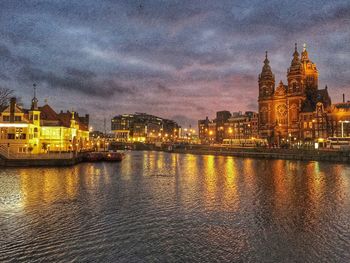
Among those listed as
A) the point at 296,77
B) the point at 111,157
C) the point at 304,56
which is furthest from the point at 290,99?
the point at 111,157

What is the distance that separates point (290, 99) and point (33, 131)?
107 meters

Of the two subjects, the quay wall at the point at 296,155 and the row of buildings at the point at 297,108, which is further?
the row of buildings at the point at 297,108

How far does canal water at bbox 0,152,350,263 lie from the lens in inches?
709

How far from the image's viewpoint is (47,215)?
25766 millimetres

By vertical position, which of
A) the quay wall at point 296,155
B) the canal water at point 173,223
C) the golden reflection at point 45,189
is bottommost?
the canal water at point 173,223

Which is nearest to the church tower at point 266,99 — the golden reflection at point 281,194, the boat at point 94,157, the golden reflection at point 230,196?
the boat at point 94,157

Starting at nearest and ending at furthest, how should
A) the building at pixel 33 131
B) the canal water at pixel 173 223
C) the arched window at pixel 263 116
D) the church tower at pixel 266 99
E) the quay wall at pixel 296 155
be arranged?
the canal water at pixel 173 223 → the building at pixel 33 131 → the quay wall at pixel 296 155 → the church tower at pixel 266 99 → the arched window at pixel 263 116

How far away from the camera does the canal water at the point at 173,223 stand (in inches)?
709

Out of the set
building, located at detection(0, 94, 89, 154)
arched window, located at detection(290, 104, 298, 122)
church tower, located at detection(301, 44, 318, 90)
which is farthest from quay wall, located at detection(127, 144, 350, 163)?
church tower, located at detection(301, 44, 318, 90)

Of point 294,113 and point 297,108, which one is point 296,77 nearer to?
point 297,108

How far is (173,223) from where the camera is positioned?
24000 millimetres

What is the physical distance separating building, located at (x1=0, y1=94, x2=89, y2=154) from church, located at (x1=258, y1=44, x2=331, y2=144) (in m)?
88.6

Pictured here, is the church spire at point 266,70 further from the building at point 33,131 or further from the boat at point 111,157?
the building at point 33,131

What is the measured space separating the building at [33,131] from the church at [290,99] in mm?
88592
